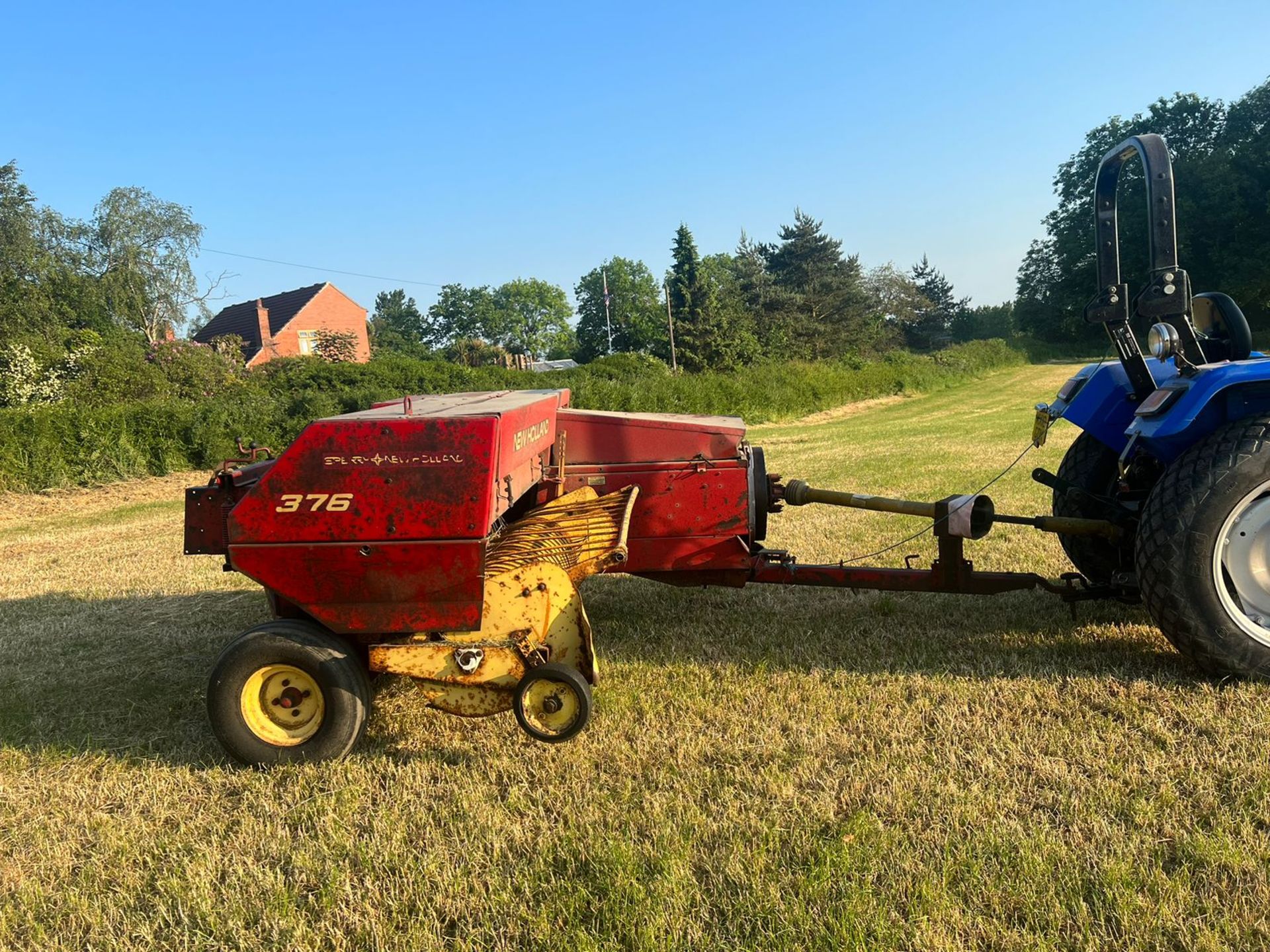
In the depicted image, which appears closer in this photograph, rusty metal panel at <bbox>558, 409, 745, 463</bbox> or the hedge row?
rusty metal panel at <bbox>558, 409, 745, 463</bbox>

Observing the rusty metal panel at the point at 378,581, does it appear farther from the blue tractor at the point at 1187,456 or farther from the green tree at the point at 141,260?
the green tree at the point at 141,260

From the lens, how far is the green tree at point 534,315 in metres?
84.2

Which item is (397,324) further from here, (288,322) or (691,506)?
(691,506)

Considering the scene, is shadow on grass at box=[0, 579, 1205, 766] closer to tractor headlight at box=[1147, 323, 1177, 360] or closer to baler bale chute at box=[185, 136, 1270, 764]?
baler bale chute at box=[185, 136, 1270, 764]

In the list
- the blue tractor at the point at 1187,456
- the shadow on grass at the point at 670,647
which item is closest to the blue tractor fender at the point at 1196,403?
the blue tractor at the point at 1187,456

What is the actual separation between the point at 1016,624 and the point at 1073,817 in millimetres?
1763

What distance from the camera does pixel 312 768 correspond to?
284cm

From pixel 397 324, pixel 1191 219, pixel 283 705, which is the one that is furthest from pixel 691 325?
pixel 397 324

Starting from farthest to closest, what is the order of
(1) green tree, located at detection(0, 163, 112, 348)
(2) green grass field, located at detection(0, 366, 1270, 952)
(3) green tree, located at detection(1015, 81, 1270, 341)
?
(3) green tree, located at detection(1015, 81, 1270, 341)
(1) green tree, located at detection(0, 163, 112, 348)
(2) green grass field, located at detection(0, 366, 1270, 952)

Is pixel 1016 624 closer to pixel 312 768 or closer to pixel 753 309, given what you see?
pixel 312 768

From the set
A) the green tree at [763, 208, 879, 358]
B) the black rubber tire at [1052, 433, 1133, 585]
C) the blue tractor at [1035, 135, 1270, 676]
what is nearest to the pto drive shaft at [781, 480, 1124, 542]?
the blue tractor at [1035, 135, 1270, 676]

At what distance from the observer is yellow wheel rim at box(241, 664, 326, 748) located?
2.89 m

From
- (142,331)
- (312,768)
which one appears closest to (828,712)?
(312,768)

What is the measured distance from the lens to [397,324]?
10344 cm
